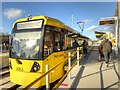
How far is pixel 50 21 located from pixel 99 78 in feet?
11.3

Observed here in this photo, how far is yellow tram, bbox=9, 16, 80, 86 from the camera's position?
8.01m

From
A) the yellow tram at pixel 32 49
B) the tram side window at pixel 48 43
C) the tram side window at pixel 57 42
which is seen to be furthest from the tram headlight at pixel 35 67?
the tram side window at pixel 57 42

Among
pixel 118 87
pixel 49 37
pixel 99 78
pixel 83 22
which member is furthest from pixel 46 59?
pixel 83 22

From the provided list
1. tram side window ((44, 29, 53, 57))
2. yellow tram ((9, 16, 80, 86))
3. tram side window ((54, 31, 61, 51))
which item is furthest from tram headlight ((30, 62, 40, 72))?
tram side window ((54, 31, 61, 51))

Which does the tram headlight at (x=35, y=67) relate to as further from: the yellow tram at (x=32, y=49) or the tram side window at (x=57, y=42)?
the tram side window at (x=57, y=42)

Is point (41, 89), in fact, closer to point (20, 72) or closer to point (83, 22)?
Result: point (20, 72)

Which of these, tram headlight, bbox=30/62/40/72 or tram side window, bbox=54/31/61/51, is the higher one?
tram side window, bbox=54/31/61/51

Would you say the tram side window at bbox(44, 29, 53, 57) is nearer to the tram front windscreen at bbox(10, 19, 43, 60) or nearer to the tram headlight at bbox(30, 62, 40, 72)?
the tram front windscreen at bbox(10, 19, 43, 60)

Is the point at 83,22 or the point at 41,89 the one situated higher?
the point at 83,22

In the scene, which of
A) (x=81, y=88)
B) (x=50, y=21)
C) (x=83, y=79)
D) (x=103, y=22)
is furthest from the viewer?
(x=103, y=22)

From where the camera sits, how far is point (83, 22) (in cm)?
3828

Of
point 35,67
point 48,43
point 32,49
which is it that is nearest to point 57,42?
point 48,43

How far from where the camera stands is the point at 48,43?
338 inches

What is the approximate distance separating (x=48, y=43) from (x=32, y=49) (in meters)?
0.81
